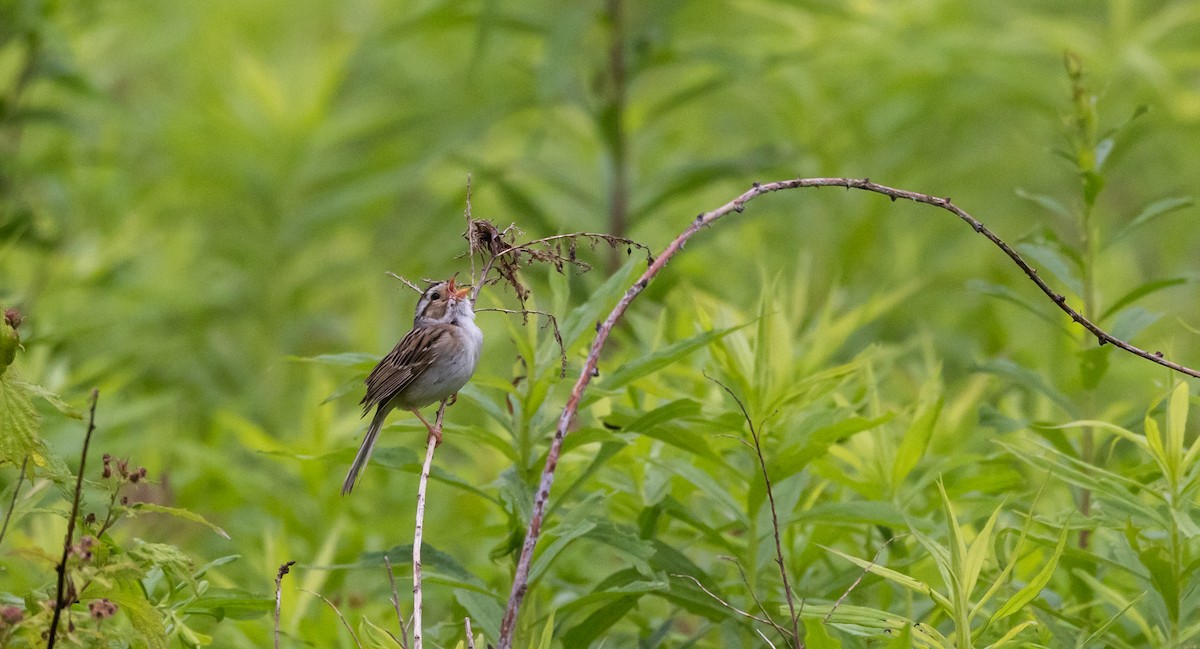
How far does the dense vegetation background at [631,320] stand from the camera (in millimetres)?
2859

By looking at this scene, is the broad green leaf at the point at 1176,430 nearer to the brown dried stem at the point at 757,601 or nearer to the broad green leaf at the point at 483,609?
the brown dried stem at the point at 757,601

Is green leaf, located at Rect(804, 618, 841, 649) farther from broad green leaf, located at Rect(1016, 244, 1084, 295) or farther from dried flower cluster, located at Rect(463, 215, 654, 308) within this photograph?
broad green leaf, located at Rect(1016, 244, 1084, 295)

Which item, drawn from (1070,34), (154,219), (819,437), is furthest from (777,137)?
(819,437)

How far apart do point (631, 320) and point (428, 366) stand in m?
1.17

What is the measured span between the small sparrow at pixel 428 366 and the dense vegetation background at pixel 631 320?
Answer: 8 centimetres

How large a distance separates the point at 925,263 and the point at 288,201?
334 centimetres

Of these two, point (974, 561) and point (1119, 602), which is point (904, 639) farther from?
point (1119, 602)

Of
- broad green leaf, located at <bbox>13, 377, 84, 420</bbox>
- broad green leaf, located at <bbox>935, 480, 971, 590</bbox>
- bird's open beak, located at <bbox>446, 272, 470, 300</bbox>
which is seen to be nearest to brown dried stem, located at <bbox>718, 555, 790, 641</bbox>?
broad green leaf, located at <bbox>935, 480, 971, 590</bbox>

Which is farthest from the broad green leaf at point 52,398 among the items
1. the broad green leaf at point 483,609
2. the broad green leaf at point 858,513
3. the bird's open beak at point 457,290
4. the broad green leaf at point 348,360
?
the broad green leaf at point 858,513

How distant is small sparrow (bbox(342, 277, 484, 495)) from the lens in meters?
2.91

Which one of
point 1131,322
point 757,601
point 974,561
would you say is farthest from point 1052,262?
point 757,601

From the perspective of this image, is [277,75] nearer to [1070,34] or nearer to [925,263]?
[925,263]

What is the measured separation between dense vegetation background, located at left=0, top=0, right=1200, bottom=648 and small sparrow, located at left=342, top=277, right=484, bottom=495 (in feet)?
0.26

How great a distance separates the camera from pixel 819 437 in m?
3.02
